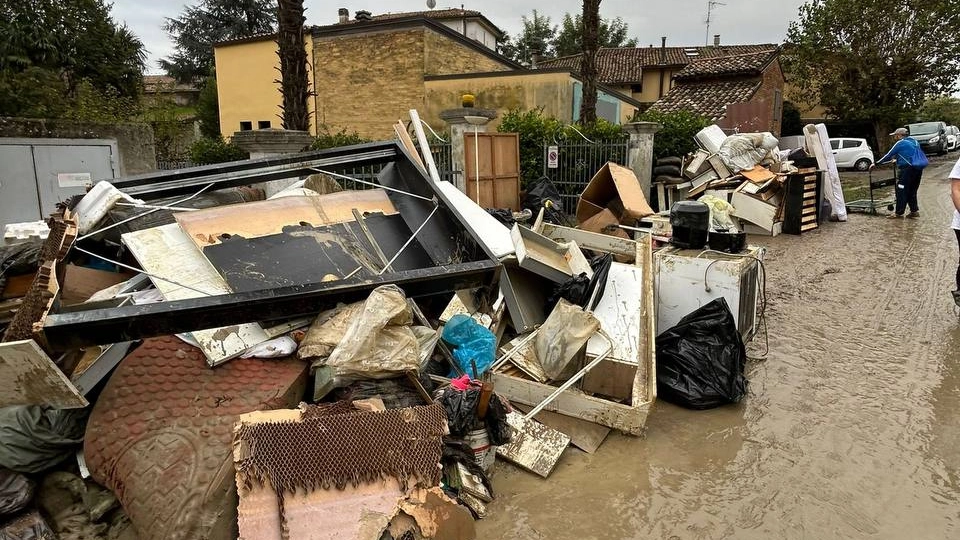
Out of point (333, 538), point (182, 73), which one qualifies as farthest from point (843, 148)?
point (182, 73)

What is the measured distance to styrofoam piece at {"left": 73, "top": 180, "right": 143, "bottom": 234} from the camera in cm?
317

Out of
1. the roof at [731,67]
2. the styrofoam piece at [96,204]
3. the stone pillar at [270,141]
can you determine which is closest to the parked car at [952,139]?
the roof at [731,67]

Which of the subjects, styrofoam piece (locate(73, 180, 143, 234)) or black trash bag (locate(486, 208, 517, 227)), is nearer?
styrofoam piece (locate(73, 180, 143, 234))

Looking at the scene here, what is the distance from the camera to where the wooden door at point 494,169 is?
8242 mm

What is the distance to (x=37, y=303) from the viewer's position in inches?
91.5

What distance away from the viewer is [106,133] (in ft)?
22.1

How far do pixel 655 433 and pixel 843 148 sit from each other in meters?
21.9

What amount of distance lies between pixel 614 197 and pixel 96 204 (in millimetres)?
Result: 6424

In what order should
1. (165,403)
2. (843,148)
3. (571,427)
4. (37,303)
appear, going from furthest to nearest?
1. (843,148)
2. (571,427)
3. (165,403)
4. (37,303)

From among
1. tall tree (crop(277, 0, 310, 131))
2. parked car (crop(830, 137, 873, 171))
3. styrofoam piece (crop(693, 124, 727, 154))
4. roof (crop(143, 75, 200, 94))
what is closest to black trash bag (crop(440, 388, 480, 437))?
tall tree (crop(277, 0, 310, 131))

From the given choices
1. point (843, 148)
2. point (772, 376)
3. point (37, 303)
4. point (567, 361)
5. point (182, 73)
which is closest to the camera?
point (37, 303)

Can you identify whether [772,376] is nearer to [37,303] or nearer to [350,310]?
[350,310]

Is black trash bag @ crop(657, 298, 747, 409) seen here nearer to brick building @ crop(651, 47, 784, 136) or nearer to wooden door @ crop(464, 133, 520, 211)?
wooden door @ crop(464, 133, 520, 211)

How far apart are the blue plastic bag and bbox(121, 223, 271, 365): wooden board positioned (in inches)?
43.7
